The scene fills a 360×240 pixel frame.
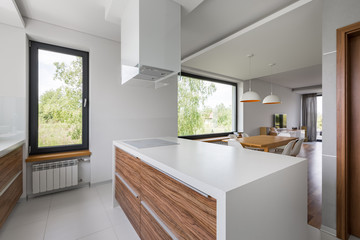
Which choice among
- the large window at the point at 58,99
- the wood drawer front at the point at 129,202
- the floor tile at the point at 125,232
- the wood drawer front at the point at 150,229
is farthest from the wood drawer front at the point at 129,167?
the large window at the point at 58,99

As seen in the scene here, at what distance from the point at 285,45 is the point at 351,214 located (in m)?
2.73

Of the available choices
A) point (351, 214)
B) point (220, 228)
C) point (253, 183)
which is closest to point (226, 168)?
point (253, 183)

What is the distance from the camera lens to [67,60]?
2.78 m

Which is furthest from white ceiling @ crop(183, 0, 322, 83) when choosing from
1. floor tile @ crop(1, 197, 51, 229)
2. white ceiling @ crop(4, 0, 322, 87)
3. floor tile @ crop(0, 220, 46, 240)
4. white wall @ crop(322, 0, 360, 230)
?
floor tile @ crop(1, 197, 51, 229)

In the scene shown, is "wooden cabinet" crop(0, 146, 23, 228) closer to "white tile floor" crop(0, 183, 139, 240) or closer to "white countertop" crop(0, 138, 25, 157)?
"white countertop" crop(0, 138, 25, 157)

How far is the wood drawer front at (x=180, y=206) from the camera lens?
28.5 inches

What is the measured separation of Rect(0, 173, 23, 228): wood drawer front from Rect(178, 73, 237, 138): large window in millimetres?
3118

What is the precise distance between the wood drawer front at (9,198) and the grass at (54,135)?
0.59 meters

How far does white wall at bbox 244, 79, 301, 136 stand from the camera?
6023mm

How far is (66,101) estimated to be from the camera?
9.03 ft

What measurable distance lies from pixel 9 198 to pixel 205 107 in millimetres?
4223

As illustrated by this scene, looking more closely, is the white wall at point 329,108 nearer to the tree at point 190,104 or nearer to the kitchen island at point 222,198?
the kitchen island at point 222,198

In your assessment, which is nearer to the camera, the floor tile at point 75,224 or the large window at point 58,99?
the floor tile at point 75,224

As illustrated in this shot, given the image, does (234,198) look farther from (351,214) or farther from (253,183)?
(351,214)
